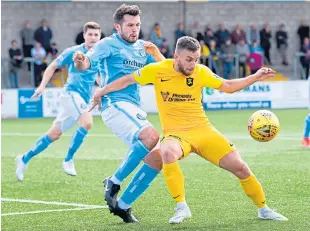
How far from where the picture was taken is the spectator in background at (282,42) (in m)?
37.8

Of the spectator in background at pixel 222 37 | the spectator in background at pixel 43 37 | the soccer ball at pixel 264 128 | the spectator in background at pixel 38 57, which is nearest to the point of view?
the soccer ball at pixel 264 128

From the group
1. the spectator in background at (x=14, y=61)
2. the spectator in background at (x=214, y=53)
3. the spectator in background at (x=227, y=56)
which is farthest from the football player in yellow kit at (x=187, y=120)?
the spectator in background at (x=227, y=56)

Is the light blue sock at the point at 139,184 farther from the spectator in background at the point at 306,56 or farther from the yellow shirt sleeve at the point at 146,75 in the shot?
the spectator in background at the point at 306,56

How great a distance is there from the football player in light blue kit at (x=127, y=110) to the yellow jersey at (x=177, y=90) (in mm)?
312

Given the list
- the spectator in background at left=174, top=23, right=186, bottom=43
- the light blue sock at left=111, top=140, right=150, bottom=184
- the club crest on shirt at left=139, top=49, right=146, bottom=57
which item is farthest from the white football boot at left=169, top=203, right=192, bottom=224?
the spectator in background at left=174, top=23, right=186, bottom=43

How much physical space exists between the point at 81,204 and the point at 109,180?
131 centimetres

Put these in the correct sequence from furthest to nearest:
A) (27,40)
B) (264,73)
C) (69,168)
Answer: (27,40) < (69,168) < (264,73)

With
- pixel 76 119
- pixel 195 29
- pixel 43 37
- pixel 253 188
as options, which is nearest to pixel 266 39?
pixel 195 29

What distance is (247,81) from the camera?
8.69 meters

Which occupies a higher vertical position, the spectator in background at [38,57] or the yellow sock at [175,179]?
the yellow sock at [175,179]

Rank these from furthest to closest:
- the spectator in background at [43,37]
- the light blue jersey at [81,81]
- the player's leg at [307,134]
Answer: the spectator in background at [43,37]
the player's leg at [307,134]
the light blue jersey at [81,81]

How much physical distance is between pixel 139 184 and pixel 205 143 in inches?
31.9

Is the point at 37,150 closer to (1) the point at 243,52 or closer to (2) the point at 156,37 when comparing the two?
(2) the point at 156,37

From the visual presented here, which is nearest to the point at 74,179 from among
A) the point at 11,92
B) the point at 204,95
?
the point at 11,92
